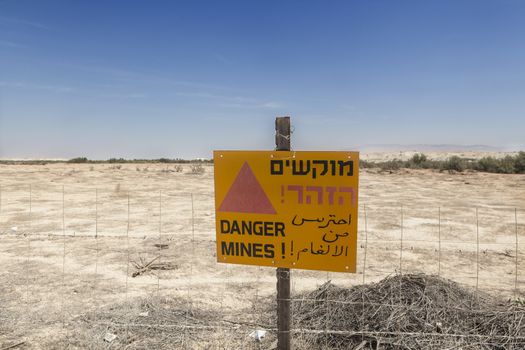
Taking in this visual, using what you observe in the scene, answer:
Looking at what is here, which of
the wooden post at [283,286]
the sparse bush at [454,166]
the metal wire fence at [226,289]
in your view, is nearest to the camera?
the wooden post at [283,286]

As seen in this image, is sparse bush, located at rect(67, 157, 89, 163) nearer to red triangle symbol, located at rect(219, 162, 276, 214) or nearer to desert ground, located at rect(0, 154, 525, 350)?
desert ground, located at rect(0, 154, 525, 350)

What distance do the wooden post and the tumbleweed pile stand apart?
0.84m

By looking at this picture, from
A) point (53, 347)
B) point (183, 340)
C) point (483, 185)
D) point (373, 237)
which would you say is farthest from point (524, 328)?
point (483, 185)

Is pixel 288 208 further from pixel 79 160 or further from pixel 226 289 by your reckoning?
pixel 79 160

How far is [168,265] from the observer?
8.34m

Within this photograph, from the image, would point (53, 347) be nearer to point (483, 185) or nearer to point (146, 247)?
point (146, 247)

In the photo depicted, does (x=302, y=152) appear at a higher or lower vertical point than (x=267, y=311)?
higher

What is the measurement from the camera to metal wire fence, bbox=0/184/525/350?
4.81 metres

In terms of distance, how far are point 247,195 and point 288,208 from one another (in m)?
0.38

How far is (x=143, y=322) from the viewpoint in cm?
529

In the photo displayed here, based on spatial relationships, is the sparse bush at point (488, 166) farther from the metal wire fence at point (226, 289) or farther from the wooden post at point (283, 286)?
the wooden post at point (283, 286)

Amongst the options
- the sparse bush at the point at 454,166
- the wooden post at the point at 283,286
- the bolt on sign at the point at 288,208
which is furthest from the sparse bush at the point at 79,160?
the wooden post at the point at 283,286

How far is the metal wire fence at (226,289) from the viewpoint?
4.81m

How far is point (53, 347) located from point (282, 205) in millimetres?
3330
